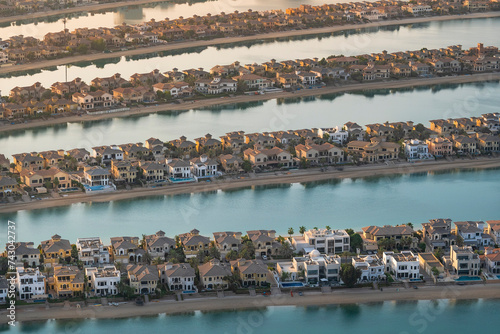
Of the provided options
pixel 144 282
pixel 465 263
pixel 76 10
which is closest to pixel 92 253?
pixel 144 282

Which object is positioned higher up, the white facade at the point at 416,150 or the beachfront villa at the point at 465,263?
the white facade at the point at 416,150

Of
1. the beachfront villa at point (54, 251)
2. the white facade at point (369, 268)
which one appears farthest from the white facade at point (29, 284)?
the white facade at point (369, 268)

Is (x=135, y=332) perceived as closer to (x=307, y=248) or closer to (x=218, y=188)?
(x=307, y=248)

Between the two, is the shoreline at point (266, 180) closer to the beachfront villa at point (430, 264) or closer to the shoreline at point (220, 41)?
the beachfront villa at point (430, 264)

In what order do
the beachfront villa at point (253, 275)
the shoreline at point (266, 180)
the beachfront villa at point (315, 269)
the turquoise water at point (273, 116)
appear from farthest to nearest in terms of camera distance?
the turquoise water at point (273, 116), the shoreline at point (266, 180), the beachfront villa at point (315, 269), the beachfront villa at point (253, 275)

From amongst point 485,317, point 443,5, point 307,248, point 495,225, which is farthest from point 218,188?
point 443,5

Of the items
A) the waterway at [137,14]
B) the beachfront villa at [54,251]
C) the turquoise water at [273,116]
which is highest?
the waterway at [137,14]

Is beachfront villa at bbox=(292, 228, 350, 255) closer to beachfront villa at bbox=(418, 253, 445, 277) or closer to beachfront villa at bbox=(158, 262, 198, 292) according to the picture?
beachfront villa at bbox=(418, 253, 445, 277)
